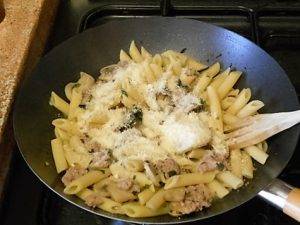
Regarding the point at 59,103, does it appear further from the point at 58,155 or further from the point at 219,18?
the point at 219,18

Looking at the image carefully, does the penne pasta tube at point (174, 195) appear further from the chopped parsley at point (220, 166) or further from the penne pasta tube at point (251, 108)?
the penne pasta tube at point (251, 108)

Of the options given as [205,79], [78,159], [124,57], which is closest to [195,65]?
[205,79]

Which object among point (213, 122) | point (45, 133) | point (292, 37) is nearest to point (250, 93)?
point (213, 122)

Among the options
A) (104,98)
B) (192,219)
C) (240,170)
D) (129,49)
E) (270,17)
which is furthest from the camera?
(270,17)

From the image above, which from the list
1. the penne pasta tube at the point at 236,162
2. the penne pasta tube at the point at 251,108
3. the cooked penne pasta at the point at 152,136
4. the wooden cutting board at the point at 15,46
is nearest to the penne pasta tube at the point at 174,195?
the cooked penne pasta at the point at 152,136

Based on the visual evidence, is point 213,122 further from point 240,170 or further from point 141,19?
point 141,19

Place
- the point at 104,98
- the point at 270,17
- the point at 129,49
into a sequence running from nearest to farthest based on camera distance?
the point at 104,98, the point at 129,49, the point at 270,17
